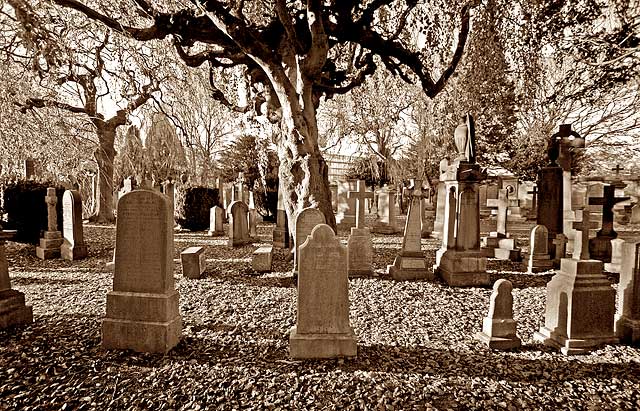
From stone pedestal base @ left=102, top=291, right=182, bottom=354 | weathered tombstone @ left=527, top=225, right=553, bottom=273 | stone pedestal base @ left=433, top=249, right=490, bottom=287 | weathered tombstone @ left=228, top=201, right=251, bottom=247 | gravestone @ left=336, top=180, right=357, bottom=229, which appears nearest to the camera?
stone pedestal base @ left=102, top=291, right=182, bottom=354

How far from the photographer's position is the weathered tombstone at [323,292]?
13.0 feet

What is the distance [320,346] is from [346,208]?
16.5m

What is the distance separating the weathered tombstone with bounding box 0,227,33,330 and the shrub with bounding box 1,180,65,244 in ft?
20.5

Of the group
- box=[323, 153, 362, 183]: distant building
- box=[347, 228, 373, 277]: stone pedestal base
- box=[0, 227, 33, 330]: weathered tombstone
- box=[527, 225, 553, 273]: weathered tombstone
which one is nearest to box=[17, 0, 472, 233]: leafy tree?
box=[347, 228, 373, 277]: stone pedestal base

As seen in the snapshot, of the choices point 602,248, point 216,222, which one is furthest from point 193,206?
point 602,248

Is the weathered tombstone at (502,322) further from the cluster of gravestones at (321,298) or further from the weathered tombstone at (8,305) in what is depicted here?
the weathered tombstone at (8,305)

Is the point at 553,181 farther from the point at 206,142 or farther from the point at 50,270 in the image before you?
the point at 206,142

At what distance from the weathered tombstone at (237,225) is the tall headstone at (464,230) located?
5878 millimetres

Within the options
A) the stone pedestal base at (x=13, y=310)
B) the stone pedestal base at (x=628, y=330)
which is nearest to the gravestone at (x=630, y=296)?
the stone pedestal base at (x=628, y=330)

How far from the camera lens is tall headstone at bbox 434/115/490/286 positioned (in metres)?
7.37

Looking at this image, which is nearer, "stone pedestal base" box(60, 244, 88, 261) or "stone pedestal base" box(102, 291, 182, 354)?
"stone pedestal base" box(102, 291, 182, 354)

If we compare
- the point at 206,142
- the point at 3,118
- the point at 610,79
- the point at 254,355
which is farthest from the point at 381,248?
the point at 206,142

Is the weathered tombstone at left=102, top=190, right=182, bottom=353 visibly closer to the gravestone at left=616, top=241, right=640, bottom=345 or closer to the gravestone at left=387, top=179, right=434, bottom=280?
the gravestone at left=387, top=179, right=434, bottom=280

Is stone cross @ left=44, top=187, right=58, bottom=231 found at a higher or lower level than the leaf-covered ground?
higher
